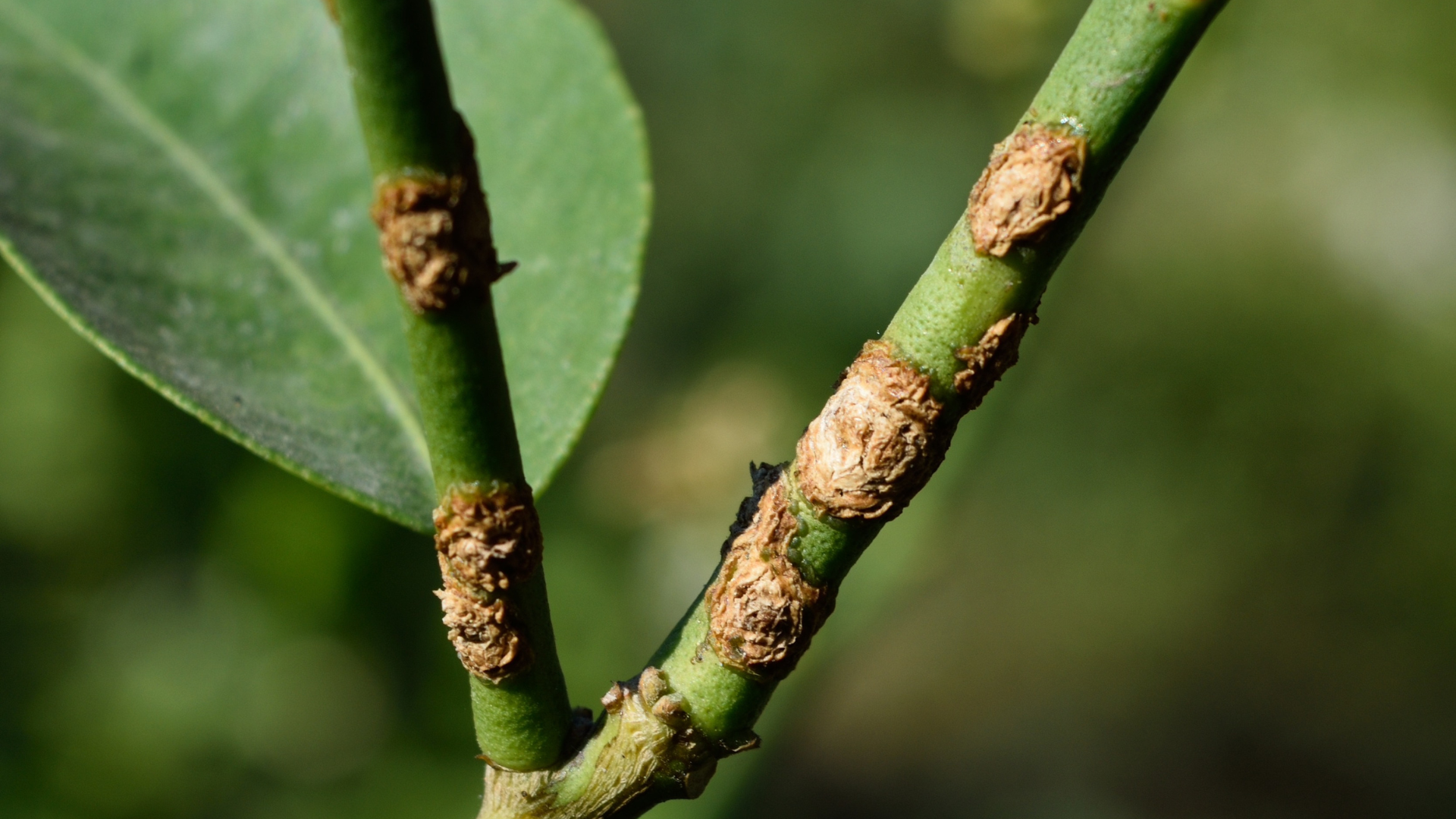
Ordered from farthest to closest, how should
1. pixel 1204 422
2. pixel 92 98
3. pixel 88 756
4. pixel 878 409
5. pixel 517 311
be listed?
1. pixel 1204 422
2. pixel 88 756
3. pixel 92 98
4. pixel 517 311
5. pixel 878 409

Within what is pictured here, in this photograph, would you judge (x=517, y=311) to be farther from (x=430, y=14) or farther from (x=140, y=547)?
(x=140, y=547)

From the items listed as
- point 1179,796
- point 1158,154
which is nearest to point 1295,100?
point 1158,154

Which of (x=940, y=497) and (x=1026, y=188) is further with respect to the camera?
(x=940, y=497)

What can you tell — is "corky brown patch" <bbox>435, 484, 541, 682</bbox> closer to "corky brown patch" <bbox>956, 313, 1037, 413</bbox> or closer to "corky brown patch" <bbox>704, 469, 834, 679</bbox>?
"corky brown patch" <bbox>704, 469, 834, 679</bbox>

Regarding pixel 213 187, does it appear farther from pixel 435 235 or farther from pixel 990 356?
pixel 990 356

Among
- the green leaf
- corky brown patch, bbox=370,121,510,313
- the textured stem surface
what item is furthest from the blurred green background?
corky brown patch, bbox=370,121,510,313

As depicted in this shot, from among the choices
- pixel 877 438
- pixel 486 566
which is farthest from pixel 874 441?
pixel 486 566

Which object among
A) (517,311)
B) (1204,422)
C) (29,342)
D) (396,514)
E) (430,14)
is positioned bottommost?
(396,514)
